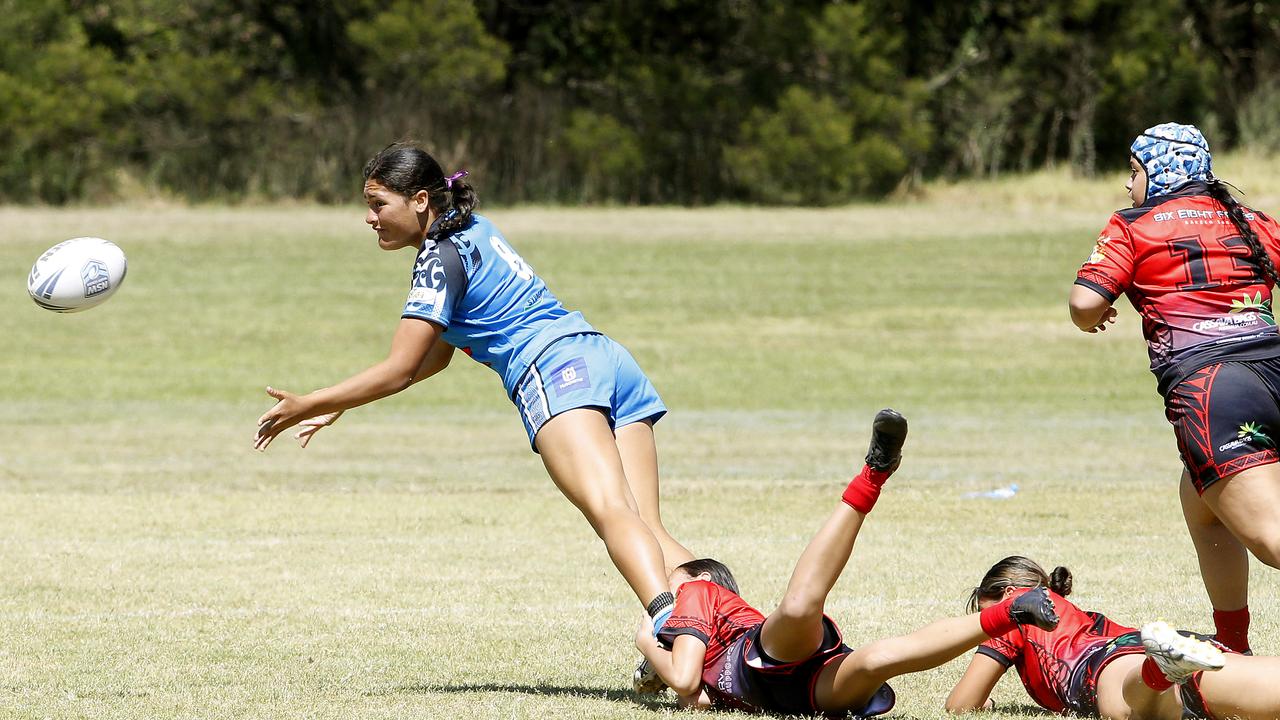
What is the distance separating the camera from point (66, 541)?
9.67 meters

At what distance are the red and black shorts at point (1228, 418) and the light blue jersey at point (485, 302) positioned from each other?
2.15 m

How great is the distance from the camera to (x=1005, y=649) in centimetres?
570

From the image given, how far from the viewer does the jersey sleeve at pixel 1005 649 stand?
18.5ft

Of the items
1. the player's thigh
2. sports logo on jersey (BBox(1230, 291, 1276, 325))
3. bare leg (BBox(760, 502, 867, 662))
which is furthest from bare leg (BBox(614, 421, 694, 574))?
sports logo on jersey (BBox(1230, 291, 1276, 325))

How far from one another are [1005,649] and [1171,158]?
1.84 meters

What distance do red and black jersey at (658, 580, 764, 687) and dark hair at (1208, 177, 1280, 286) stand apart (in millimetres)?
2156

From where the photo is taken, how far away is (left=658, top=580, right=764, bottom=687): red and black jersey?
18.6 ft

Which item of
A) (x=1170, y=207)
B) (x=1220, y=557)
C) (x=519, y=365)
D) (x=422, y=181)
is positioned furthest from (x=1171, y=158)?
(x=422, y=181)

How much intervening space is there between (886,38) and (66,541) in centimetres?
2908

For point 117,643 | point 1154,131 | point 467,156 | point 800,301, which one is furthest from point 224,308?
point 1154,131

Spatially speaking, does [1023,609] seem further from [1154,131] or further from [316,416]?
[316,416]

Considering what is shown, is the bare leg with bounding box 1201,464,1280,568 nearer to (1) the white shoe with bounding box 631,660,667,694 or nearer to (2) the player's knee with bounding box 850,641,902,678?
(2) the player's knee with bounding box 850,641,902,678

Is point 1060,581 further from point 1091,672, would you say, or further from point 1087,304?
point 1087,304

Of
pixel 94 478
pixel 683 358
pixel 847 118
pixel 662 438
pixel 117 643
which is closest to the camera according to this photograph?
pixel 117 643
